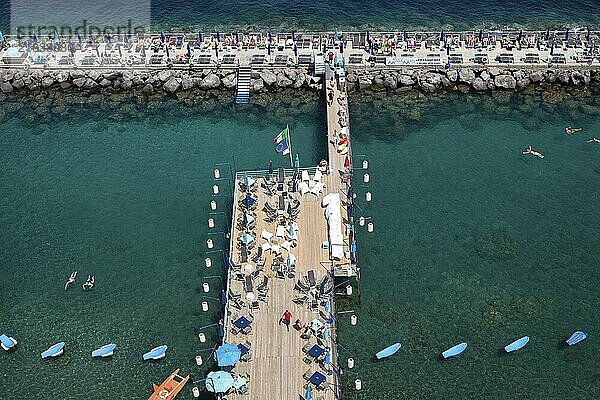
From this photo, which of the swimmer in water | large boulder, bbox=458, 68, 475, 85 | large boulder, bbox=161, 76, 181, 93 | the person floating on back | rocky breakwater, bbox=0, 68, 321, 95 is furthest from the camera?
large boulder, bbox=161, 76, 181, 93

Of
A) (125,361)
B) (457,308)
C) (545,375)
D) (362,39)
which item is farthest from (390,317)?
(362,39)

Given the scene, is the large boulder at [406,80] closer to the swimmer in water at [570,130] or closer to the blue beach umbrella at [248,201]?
the swimmer in water at [570,130]

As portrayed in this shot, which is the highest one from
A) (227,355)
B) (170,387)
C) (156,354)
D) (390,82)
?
(390,82)

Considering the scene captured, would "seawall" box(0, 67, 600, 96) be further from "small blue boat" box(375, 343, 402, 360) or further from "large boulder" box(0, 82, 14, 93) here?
"small blue boat" box(375, 343, 402, 360)

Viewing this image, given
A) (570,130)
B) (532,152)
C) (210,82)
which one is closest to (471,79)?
(570,130)

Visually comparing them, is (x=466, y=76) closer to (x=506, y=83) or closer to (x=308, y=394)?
(x=506, y=83)

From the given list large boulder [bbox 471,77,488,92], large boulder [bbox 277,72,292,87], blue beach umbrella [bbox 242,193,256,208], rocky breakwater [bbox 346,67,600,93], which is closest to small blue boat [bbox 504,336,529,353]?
blue beach umbrella [bbox 242,193,256,208]

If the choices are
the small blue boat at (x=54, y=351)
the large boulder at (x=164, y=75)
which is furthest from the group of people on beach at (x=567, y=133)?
the small blue boat at (x=54, y=351)
